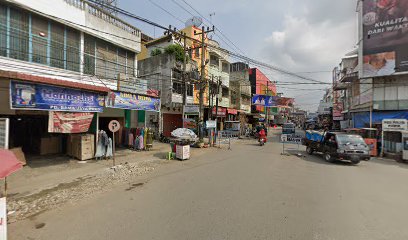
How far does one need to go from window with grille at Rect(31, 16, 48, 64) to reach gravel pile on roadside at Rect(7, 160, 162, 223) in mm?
6755

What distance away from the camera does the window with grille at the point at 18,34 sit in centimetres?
886

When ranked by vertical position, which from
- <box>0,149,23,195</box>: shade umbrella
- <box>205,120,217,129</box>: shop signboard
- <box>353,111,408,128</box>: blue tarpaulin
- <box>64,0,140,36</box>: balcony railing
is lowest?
<box>0,149,23,195</box>: shade umbrella

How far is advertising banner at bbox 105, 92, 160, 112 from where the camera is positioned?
1183 centimetres

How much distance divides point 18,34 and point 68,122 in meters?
4.63

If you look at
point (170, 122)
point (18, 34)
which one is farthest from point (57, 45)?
point (170, 122)

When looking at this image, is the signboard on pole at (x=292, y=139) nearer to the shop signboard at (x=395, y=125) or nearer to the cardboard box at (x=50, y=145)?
the shop signboard at (x=395, y=125)

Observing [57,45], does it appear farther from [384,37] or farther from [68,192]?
[384,37]

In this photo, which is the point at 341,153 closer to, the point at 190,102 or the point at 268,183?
the point at 268,183

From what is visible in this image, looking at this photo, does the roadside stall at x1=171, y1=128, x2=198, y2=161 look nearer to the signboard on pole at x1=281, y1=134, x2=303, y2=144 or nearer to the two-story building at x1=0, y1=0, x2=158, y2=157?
the two-story building at x1=0, y1=0, x2=158, y2=157

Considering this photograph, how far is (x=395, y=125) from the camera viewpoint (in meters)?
13.3

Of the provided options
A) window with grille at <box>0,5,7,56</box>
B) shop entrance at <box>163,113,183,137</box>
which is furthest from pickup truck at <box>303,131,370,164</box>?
window with grille at <box>0,5,7,56</box>

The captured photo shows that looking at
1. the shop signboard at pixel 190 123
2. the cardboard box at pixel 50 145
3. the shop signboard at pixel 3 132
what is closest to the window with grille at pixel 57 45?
the cardboard box at pixel 50 145

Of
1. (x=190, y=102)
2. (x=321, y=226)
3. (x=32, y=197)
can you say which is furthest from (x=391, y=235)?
(x=190, y=102)

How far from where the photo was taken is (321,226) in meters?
4.20
